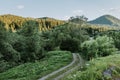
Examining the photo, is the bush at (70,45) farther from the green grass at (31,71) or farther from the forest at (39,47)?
the green grass at (31,71)

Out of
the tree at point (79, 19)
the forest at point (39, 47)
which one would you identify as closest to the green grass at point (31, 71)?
the forest at point (39, 47)

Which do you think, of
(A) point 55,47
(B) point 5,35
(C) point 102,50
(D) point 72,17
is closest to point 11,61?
(B) point 5,35

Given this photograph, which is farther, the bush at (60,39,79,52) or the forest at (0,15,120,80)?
the bush at (60,39,79,52)

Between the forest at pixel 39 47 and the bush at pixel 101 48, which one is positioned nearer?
the bush at pixel 101 48

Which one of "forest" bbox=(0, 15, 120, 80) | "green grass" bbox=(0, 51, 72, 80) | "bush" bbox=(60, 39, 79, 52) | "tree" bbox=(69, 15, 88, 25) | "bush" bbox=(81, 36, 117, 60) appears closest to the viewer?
"green grass" bbox=(0, 51, 72, 80)

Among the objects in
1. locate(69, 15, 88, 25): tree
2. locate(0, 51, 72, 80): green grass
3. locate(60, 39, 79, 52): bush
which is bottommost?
locate(0, 51, 72, 80): green grass

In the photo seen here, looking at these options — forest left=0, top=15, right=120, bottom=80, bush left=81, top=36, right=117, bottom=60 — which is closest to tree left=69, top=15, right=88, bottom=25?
forest left=0, top=15, right=120, bottom=80

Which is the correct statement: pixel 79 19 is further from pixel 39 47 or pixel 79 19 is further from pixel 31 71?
pixel 31 71

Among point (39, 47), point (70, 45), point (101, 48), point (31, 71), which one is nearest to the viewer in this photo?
point (31, 71)

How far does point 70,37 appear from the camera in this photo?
87.6 metres

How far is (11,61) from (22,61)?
7.08 metres

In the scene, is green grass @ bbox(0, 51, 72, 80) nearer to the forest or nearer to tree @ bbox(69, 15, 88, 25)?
the forest

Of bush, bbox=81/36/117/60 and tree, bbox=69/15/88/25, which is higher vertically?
tree, bbox=69/15/88/25

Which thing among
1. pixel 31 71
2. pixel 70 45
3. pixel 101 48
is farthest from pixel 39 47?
pixel 31 71
